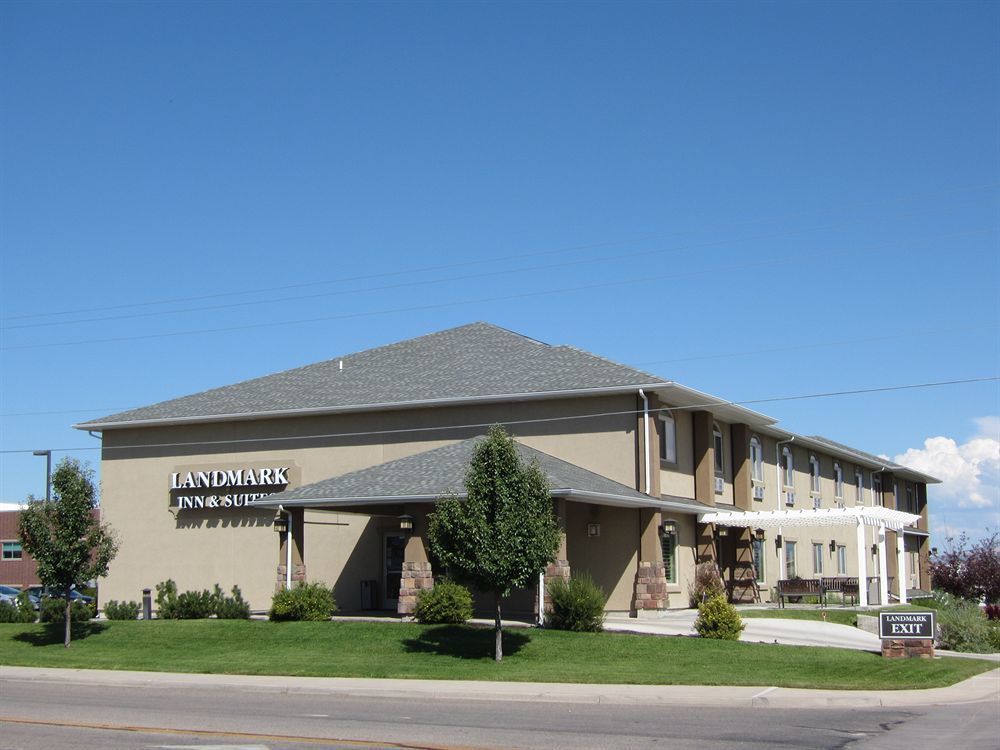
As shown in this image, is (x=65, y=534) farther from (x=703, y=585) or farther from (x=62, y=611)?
(x=703, y=585)

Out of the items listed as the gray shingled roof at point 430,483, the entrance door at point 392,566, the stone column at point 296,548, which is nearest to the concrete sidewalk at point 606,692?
the gray shingled roof at point 430,483

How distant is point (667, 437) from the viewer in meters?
34.9

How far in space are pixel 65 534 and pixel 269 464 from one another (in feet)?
29.3

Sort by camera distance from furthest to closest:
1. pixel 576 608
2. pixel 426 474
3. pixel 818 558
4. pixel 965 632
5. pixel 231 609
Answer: pixel 818 558
pixel 231 609
pixel 426 474
pixel 965 632
pixel 576 608

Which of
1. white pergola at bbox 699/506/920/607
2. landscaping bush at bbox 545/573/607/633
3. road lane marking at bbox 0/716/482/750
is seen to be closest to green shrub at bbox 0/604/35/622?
landscaping bush at bbox 545/573/607/633

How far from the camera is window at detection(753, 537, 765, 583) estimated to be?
1590 inches

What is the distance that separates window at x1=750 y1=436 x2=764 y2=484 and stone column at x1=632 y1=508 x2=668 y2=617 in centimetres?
945

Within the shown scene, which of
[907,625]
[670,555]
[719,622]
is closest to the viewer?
[907,625]

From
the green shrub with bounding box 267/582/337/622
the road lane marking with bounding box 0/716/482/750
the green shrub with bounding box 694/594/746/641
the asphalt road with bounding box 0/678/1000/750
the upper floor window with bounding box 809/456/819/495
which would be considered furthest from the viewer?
the upper floor window with bounding box 809/456/819/495

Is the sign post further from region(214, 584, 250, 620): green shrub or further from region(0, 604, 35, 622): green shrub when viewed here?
region(0, 604, 35, 622): green shrub

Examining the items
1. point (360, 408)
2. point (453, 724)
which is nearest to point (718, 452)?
point (360, 408)

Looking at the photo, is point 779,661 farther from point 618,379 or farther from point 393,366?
point 393,366

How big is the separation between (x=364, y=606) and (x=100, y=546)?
27.2ft

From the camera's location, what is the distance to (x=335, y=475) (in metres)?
37.3
